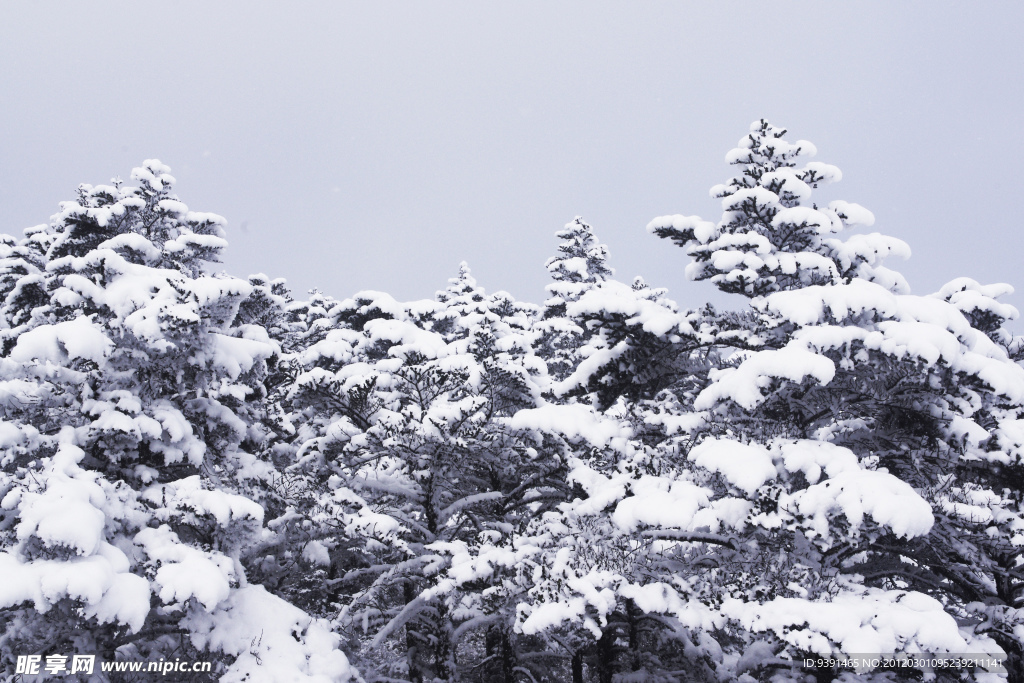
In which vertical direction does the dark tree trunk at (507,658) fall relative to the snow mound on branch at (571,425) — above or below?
below

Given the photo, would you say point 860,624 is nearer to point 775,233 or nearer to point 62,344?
point 775,233

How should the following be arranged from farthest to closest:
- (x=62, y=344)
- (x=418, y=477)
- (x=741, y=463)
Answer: (x=418, y=477) → (x=62, y=344) → (x=741, y=463)

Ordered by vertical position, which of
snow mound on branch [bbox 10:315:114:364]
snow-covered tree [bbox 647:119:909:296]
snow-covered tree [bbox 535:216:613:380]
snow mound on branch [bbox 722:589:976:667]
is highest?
snow-covered tree [bbox 535:216:613:380]

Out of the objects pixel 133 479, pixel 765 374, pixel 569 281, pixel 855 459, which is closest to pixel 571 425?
pixel 765 374

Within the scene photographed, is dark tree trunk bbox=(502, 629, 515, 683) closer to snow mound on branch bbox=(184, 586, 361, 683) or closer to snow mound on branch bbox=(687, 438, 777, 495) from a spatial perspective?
snow mound on branch bbox=(184, 586, 361, 683)

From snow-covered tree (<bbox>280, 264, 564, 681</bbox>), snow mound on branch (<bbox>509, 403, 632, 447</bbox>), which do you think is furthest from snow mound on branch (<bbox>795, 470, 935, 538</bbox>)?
snow-covered tree (<bbox>280, 264, 564, 681</bbox>)

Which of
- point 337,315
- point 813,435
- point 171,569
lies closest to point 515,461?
point 813,435

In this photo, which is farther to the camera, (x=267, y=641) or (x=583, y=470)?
(x=583, y=470)

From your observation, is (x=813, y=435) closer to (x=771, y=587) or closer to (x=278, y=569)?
(x=771, y=587)

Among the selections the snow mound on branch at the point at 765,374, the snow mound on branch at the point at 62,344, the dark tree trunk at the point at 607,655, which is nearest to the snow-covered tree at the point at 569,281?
the dark tree trunk at the point at 607,655

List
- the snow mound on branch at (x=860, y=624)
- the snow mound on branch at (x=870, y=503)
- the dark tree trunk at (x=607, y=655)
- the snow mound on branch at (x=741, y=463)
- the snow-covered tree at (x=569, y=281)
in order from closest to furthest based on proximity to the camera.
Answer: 1. the snow mound on branch at (x=860, y=624)
2. the snow mound on branch at (x=870, y=503)
3. the snow mound on branch at (x=741, y=463)
4. the dark tree trunk at (x=607, y=655)
5. the snow-covered tree at (x=569, y=281)

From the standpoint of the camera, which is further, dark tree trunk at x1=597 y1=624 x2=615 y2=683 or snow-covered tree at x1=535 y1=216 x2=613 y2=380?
snow-covered tree at x1=535 y1=216 x2=613 y2=380

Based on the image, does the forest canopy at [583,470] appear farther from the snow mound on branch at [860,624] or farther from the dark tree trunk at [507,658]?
the dark tree trunk at [507,658]

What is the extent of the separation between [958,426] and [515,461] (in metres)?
8.76
